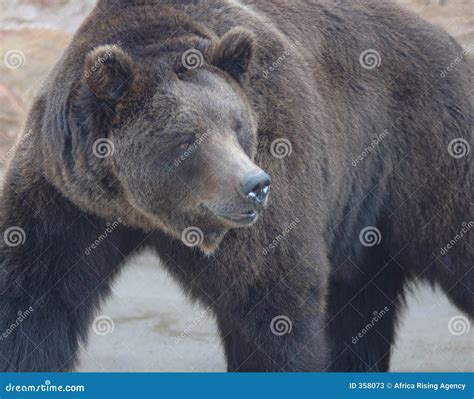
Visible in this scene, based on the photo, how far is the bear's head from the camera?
4141mm

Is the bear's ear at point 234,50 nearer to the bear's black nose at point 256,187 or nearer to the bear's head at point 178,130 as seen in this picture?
the bear's head at point 178,130

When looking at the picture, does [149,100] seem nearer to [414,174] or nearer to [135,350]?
[414,174]

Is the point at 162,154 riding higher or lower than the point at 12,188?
higher

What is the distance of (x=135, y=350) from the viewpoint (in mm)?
7320

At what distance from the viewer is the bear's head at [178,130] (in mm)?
4141

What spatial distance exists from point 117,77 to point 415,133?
2.01m

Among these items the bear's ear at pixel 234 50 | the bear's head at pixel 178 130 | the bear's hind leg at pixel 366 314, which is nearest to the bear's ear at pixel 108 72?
the bear's head at pixel 178 130

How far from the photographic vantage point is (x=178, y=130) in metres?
4.20

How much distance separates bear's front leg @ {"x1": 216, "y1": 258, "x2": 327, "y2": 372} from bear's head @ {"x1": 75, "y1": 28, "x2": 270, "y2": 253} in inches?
16.9

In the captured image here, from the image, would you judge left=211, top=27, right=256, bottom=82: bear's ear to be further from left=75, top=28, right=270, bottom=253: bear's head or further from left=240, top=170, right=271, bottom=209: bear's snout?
left=240, top=170, right=271, bottom=209: bear's snout

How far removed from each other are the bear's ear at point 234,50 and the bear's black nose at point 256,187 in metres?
0.68

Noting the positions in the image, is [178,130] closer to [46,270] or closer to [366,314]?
[46,270]

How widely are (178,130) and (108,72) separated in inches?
14.6
